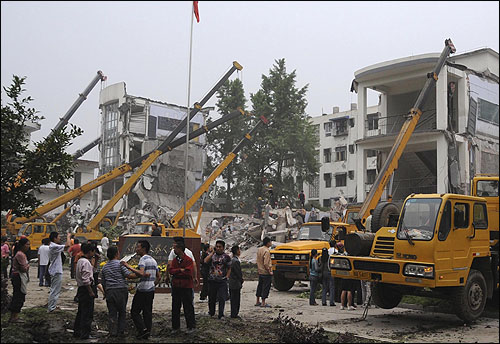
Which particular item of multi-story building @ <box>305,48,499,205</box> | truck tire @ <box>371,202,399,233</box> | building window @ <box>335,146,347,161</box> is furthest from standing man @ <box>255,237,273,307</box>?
building window @ <box>335,146,347,161</box>

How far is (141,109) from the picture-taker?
44.8 meters

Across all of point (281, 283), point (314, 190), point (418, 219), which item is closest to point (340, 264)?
Result: point (418, 219)

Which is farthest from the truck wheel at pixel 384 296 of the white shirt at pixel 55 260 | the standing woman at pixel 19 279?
the standing woman at pixel 19 279

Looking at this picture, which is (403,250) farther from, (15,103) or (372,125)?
(372,125)

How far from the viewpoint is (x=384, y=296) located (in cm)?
1205

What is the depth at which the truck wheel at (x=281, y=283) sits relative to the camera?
17.0 meters

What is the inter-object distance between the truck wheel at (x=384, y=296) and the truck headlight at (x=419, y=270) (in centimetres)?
187

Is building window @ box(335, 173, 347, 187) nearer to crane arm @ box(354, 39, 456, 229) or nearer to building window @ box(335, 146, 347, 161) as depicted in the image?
building window @ box(335, 146, 347, 161)

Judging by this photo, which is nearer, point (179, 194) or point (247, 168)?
point (247, 168)

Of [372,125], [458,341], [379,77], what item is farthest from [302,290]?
[372,125]

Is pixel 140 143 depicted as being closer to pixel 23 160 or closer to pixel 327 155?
pixel 327 155

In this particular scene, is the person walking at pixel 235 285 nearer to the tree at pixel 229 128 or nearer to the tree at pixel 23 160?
the tree at pixel 23 160

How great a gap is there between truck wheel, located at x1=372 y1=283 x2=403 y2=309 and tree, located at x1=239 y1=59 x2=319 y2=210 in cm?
2862

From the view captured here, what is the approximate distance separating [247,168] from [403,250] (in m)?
31.8
